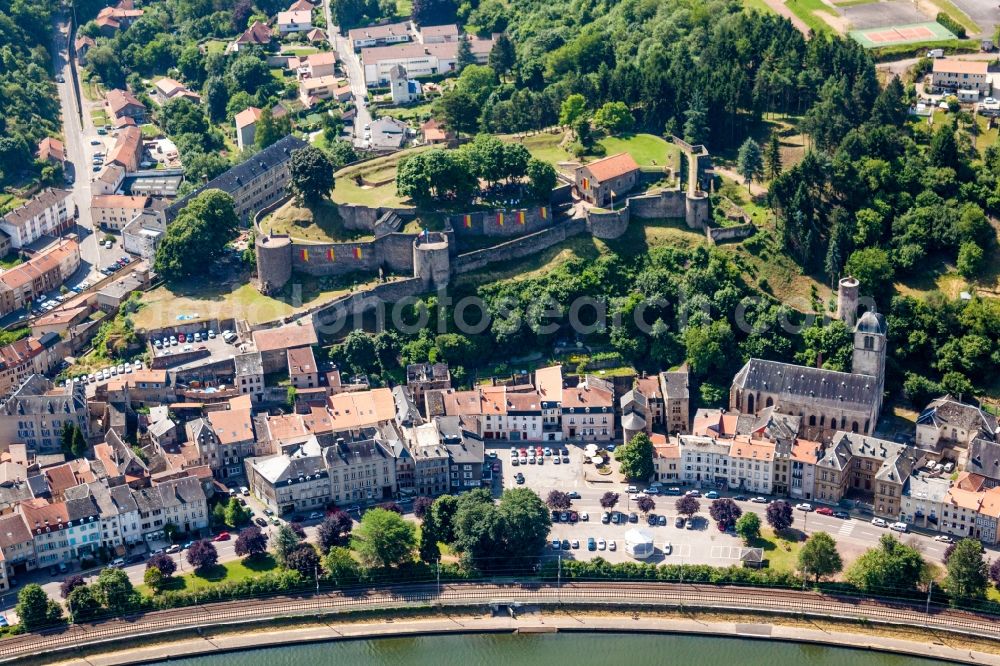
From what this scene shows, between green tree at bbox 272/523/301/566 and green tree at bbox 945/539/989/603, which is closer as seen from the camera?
green tree at bbox 945/539/989/603

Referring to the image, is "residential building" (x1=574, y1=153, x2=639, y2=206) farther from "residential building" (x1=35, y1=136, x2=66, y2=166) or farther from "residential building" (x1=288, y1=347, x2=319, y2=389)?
"residential building" (x1=35, y1=136, x2=66, y2=166)

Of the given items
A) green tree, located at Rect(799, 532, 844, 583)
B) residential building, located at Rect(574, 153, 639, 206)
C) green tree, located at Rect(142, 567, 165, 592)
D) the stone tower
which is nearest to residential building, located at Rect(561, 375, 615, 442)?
the stone tower

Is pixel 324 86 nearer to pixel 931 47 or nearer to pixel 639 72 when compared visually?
pixel 639 72

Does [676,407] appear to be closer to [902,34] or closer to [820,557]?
[820,557]

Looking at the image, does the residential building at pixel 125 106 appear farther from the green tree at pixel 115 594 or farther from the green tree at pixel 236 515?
the green tree at pixel 115 594

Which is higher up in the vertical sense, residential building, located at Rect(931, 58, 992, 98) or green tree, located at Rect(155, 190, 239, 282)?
residential building, located at Rect(931, 58, 992, 98)

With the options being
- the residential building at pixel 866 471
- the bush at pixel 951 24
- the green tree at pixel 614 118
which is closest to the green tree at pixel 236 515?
the residential building at pixel 866 471

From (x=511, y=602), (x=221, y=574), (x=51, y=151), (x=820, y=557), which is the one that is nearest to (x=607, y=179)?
(x=820, y=557)
